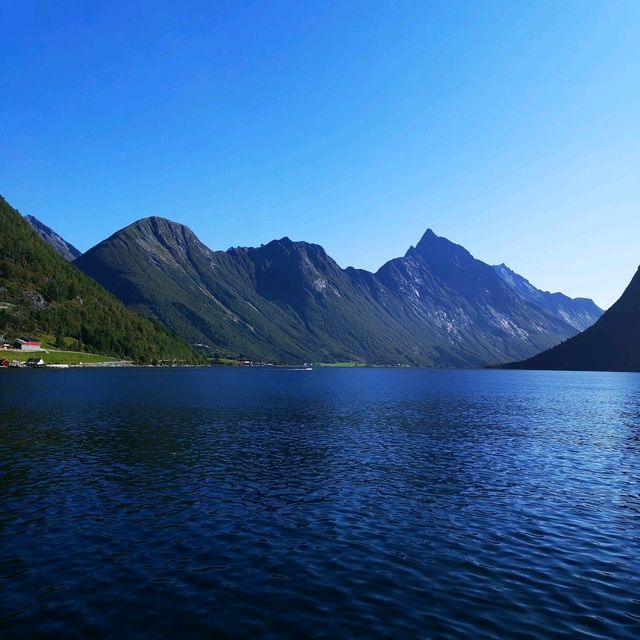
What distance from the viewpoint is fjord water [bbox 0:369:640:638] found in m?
21.8

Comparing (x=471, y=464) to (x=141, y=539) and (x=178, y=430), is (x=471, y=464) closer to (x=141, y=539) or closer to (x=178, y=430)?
(x=141, y=539)

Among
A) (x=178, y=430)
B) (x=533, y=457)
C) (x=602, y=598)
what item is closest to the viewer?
(x=602, y=598)

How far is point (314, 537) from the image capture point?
3188 cm

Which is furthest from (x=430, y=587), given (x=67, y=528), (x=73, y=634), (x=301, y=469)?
(x=301, y=469)

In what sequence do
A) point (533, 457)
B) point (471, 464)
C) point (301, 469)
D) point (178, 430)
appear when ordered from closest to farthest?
1. point (301, 469)
2. point (471, 464)
3. point (533, 457)
4. point (178, 430)

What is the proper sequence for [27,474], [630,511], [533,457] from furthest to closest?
[533,457], [27,474], [630,511]

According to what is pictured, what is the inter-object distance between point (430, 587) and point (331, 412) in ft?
278

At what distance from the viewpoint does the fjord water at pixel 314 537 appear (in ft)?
71.4

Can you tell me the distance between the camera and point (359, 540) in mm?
Result: 31422

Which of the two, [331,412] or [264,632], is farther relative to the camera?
[331,412]

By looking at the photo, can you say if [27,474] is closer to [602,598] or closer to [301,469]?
[301,469]

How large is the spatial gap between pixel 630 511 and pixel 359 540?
23332mm

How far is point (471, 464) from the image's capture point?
55938 mm

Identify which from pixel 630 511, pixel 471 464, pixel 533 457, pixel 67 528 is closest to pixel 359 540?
pixel 67 528
